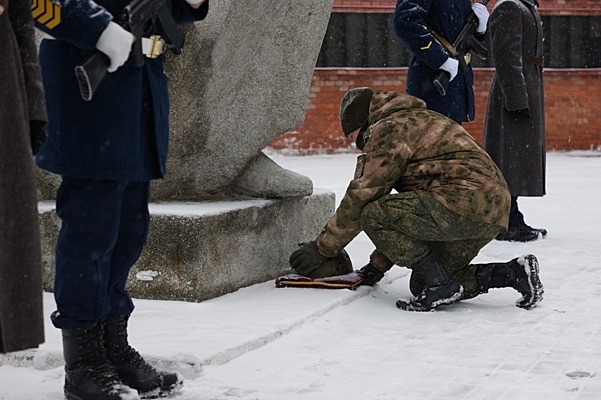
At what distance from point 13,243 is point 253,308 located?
5.38 feet

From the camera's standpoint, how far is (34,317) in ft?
7.39

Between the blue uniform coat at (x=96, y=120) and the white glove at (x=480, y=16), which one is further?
the white glove at (x=480, y=16)

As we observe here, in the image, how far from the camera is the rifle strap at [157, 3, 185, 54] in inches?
109

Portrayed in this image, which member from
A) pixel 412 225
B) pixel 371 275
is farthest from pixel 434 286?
pixel 371 275

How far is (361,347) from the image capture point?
10.9 feet

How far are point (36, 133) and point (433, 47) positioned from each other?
3.01 m

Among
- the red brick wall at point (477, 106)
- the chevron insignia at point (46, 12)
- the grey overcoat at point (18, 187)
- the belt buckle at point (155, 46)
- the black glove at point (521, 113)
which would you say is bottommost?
the red brick wall at point (477, 106)

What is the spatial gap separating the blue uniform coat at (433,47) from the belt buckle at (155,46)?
8.04 feet

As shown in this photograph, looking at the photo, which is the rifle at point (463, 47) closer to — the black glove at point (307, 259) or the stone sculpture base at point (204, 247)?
the stone sculpture base at point (204, 247)

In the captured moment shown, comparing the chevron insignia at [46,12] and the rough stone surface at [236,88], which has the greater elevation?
the chevron insignia at [46,12]

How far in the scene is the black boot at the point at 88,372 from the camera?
263 centimetres

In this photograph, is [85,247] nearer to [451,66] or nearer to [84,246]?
[84,246]

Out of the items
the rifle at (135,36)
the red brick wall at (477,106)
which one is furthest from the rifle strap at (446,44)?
the red brick wall at (477,106)

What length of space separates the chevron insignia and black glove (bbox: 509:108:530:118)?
390 centimetres
